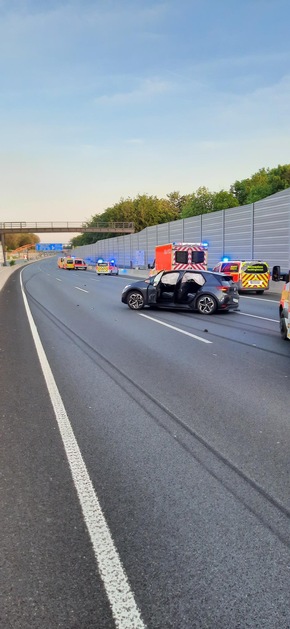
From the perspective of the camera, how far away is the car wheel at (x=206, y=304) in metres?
15.9

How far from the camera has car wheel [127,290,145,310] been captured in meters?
16.8

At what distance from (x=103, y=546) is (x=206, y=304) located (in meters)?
13.3

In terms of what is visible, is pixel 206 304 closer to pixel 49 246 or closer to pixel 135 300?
pixel 135 300

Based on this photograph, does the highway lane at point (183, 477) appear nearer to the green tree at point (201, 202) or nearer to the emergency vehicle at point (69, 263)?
the emergency vehicle at point (69, 263)

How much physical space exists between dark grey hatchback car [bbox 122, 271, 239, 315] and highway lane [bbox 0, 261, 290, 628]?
6797 mm

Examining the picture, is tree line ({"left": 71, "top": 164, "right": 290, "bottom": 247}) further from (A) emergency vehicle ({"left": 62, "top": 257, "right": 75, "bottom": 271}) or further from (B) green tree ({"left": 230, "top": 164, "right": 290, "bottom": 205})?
(A) emergency vehicle ({"left": 62, "top": 257, "right": 75, "bottom": 271})

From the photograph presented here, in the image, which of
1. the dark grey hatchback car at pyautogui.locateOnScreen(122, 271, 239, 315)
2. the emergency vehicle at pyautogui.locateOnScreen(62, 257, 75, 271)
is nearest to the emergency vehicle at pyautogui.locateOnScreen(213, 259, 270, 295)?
the dark grey hatchback car at pyautogui.locateOnScreen(122, 271, 239, 315)

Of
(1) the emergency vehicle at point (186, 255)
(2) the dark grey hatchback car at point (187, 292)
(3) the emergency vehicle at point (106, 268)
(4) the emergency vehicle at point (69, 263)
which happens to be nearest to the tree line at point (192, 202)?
(4) the emergency vehicle at point (69, 263)

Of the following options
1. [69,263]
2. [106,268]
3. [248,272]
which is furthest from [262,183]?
[248,272]

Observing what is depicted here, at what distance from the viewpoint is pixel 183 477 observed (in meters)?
3.96

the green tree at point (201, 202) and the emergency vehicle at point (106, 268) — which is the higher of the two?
the green tree at point (201, 202)

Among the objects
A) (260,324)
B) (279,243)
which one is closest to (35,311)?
(260,324)

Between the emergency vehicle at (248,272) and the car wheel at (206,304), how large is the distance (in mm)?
8563

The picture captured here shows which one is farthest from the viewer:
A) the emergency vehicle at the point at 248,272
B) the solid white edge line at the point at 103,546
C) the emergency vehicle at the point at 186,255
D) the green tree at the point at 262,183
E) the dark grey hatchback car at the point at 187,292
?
the green tree at the point at 262,183
